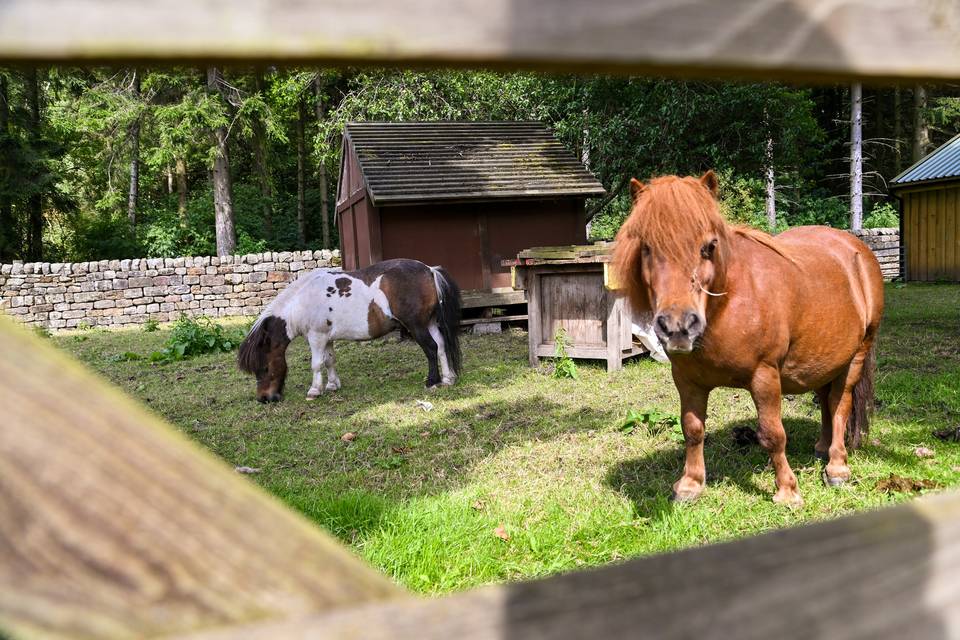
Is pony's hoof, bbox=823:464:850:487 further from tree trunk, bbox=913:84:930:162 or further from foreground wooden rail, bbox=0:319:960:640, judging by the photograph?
tree trunk, bbox=913:84:930:162

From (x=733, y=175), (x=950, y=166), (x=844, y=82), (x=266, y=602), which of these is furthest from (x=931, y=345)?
(x=950, y=166)

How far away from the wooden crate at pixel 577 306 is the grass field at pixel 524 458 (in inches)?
16.3

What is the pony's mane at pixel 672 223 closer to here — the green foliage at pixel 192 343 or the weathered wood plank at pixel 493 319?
the weathered wood plank at pixel 493 319

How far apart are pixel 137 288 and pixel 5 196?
7665 millimetres

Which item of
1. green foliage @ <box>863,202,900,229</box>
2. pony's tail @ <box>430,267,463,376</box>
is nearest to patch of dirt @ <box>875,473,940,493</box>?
pony's tail @ <box>430,267,463,376</box>

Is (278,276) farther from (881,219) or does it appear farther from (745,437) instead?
(881,219)

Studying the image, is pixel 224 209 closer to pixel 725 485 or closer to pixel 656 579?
pixel 725 485

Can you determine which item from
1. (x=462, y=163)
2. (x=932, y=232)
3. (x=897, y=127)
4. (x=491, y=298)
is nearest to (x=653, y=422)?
(x=491, y=298)

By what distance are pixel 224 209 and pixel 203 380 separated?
49.9ft

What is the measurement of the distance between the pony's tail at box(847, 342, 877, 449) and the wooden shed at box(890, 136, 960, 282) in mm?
14664

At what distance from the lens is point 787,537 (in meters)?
0.71

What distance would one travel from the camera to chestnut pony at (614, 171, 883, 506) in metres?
3.23

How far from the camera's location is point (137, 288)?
17.6 m

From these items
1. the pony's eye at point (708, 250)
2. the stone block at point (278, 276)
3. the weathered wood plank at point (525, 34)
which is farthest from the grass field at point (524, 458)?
the stone block at point (278, 276)
